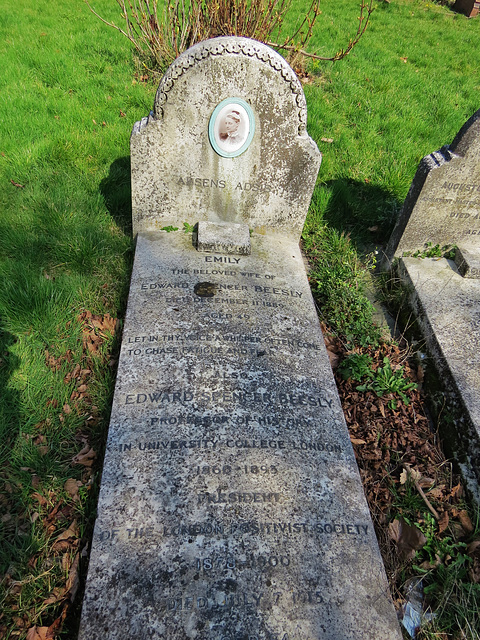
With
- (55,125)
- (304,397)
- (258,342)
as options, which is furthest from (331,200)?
(55,125)

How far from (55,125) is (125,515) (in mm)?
4146

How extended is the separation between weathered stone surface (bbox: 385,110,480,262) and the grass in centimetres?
51

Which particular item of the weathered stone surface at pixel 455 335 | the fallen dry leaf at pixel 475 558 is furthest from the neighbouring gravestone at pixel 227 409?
the weathered stone surface at pixel 455 335

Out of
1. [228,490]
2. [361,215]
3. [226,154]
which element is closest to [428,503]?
[228,490]

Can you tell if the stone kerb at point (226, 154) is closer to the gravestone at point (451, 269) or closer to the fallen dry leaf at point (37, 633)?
the gravestone at point (451, 269)

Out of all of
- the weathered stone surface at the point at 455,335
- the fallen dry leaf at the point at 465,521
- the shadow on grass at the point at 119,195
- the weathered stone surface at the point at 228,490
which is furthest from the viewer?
the shadow on grass at the point at 119,195

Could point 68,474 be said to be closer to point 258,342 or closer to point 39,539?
point 39,539

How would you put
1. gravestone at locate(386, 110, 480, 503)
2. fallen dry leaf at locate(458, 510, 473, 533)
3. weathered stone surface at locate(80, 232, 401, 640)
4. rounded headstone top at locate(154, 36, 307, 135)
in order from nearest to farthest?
weathered stone surface at locate(80, 232, 401, 640)
fallen dry leaf at locate(458, 510, 473, 533)
gravestone at locate(386, 110, 480, 503)
rounded headstone top at locate(154, 36, 307, 135)

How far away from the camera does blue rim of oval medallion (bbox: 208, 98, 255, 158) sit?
280cm

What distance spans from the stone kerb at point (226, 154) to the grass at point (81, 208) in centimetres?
57

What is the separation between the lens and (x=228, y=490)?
69.0 inches

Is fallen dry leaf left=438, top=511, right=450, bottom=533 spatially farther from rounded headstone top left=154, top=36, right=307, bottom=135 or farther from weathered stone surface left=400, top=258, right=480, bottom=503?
rounded headstone top left=154, top=36, right=307, bottom=135

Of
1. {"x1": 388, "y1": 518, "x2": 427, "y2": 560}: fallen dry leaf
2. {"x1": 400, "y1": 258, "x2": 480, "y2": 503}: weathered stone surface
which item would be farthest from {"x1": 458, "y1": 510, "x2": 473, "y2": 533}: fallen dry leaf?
{"x1": 388, "y1": 518, "x2": 427, "y2": 560}: fallen dry leaf

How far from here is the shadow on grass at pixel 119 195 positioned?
369cm
